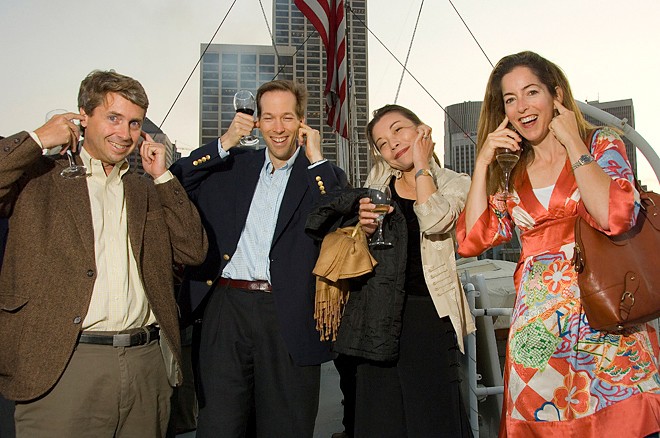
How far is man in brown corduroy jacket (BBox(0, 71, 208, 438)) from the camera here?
217cm

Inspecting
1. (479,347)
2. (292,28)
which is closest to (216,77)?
(292,28)

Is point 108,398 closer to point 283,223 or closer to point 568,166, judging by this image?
point 283,223

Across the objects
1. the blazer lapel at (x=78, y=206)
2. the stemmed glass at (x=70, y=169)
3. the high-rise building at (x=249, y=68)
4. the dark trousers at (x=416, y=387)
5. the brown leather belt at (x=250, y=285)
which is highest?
the high-rise building at (x=249, y=68)

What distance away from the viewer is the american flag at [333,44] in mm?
9047

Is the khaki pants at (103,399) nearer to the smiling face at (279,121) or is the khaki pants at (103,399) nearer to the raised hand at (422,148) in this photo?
the smiling face at (279,121)

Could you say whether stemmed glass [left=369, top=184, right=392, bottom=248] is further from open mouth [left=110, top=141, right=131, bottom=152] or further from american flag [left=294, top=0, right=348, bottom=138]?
american flag [left=294, top=0, right=348, bottom=138]

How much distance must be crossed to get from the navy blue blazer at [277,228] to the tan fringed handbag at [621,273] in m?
1.44

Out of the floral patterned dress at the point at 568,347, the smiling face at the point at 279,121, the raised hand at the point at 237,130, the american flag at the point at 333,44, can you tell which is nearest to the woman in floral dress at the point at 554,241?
the floral patterned dress at the point at 568,347

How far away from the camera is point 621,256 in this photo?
192 centimetres

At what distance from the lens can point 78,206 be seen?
2355 mm

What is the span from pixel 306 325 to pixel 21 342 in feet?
4.36

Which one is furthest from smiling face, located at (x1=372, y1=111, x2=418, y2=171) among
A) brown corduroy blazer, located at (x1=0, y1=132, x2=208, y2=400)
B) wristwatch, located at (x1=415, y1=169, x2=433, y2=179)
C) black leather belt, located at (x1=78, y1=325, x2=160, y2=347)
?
black leather belt, located at (x1=78, y1=325, x2=160, y2=347)

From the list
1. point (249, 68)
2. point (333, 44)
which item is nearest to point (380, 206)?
point (333, 44)

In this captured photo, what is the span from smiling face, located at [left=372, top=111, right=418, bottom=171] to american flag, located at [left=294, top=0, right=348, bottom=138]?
→ 6.32m
